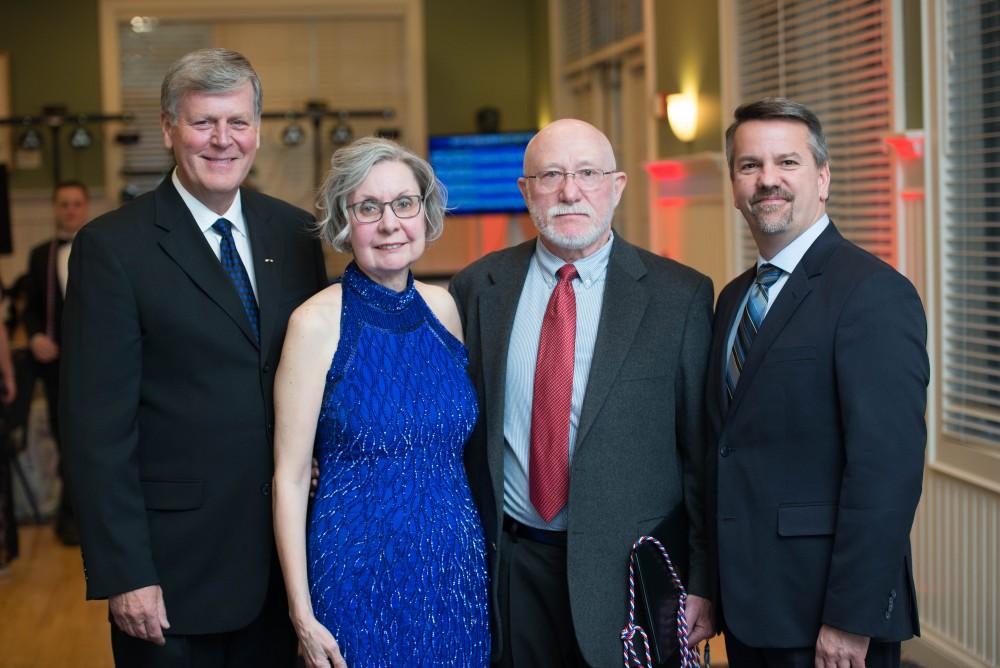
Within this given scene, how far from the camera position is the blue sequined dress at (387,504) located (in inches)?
92.7

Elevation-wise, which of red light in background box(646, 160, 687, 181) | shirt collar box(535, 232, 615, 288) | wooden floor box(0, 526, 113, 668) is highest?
red light in background box(646, 160, 687, 181)

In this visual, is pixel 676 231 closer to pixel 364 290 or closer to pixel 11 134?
pixel 364 290

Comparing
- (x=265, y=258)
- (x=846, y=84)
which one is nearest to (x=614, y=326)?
(x=265, y=258)

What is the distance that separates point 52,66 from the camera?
965 centimetres

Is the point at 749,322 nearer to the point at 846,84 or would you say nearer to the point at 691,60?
the point at 846,84

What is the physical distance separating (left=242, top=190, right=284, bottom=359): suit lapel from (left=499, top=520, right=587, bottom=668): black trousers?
0.72m

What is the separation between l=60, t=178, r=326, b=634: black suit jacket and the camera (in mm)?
2330

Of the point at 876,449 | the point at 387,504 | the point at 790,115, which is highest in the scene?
the point at 790,115

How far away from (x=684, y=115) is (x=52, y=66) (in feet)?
19.2

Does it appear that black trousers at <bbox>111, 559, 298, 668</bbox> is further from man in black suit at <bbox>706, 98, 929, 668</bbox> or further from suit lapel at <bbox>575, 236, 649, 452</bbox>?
man in black suit at <bbox>706, 98, 929, 668</bbox>

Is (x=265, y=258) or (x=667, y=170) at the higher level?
(x=667, y=170)

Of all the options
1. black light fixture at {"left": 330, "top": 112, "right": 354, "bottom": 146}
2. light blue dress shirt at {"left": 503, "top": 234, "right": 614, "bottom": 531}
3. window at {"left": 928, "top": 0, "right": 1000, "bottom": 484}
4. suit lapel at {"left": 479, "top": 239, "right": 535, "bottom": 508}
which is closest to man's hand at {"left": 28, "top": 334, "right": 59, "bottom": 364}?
black light fixture at {"left": 330, "top": 112, "right": 354, "bottom": 146}

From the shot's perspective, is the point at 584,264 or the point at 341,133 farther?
the point at 341,133

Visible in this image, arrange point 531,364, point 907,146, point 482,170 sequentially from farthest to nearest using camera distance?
point 482,170, point 907,146, point 531,364
